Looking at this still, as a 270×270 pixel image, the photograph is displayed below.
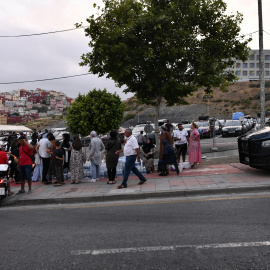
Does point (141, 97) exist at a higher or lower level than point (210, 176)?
higher

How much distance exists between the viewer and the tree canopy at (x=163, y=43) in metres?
13.8

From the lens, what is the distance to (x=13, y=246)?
4.62m

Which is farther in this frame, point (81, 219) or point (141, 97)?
point (141, 97)

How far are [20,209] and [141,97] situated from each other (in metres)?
10.4

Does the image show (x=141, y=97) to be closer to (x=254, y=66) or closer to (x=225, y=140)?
(x=225, y=140)

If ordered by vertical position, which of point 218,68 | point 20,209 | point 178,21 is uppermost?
point 178,21

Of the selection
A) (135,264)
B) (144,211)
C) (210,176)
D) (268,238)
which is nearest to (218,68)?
(210,176)

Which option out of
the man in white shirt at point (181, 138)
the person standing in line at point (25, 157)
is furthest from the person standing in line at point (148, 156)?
the person standing in line at point (25, 157)

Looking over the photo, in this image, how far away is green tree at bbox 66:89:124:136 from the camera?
2627cm

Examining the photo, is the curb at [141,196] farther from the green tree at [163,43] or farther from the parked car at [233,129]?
the parked car at [233,129]

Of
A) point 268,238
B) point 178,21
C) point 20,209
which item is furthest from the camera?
point 178,21

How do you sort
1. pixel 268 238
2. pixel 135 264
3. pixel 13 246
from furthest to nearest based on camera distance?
pixel 13 246, pixel 268 238, pixel 135 264

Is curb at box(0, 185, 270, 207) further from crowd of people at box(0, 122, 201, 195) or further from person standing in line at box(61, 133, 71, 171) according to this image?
person standing in line at box(61, 133, 71, 171)

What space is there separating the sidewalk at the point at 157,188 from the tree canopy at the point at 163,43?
6.27m
